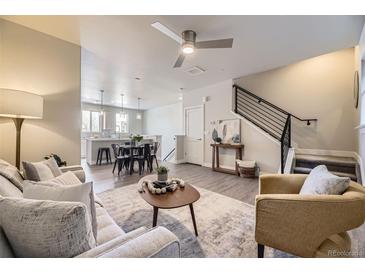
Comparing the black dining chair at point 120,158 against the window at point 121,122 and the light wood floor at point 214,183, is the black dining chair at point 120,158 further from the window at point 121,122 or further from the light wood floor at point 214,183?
the window at point 121,122

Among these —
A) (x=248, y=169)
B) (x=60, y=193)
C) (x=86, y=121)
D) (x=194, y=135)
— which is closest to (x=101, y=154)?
(x=86, y=121)

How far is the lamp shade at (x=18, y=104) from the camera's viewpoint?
6.18 ft

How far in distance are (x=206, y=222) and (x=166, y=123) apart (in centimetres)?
750

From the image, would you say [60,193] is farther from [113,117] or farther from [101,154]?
[113,117]

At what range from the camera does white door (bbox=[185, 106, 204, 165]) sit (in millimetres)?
6027

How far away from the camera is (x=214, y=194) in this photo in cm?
303

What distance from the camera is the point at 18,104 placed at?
197 cm

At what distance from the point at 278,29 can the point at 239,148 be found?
9.40ft

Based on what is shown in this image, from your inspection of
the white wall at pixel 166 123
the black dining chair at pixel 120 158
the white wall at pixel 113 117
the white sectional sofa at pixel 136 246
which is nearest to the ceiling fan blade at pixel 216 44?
the white sectional sofa at pixel 136 246

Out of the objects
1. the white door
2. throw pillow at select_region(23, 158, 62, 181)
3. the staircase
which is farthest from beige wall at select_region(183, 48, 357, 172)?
throw pillow at select_region(23, 158, 62, 181)

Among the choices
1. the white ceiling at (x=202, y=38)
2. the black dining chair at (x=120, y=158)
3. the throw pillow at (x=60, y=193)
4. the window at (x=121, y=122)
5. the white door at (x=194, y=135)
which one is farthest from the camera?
the window at (x=121, y=122)

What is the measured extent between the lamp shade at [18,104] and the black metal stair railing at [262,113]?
4410 millimetres

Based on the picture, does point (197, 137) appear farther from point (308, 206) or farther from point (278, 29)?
point (308, 206)
